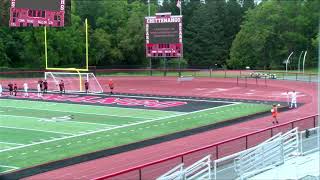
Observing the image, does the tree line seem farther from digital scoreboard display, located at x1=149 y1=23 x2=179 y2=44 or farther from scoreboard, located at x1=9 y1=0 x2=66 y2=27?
scoreboard, located at x1=9 y1=0 x2=66 y2=27

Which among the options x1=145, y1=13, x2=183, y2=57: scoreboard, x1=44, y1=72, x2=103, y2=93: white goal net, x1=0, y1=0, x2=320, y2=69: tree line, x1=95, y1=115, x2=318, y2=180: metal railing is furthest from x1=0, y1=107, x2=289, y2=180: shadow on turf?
x1=0, y1=0, x2=320, y2=69: tree line

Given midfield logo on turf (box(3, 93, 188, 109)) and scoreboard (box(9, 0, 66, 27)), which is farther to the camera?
scoreboard (box(9, 0, 66, 27))

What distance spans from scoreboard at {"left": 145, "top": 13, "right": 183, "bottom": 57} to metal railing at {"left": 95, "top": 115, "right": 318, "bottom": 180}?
29.7m

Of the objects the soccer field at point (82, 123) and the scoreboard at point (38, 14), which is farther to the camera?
the scoreboard at point (38, 14)

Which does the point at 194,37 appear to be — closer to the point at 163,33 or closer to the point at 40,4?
the point at 163,33

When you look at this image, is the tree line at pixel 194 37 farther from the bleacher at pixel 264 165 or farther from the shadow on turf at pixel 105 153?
the bleacher at pixel 264 165

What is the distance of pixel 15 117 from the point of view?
28.7m

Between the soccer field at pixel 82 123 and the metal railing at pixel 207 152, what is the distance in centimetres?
473

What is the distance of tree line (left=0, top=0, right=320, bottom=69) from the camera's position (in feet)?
224

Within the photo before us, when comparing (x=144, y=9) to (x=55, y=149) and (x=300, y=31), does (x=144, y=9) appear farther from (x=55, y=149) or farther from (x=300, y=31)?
(x=55, y=149)

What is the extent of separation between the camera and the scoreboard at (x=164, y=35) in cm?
4953

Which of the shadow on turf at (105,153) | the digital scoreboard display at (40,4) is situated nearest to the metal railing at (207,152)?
the shadow on turf at (105,153)

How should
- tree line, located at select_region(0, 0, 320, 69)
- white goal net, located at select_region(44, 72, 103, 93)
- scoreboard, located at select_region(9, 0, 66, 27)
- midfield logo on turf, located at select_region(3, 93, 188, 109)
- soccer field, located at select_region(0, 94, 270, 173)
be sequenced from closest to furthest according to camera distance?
soccer field, located at select_region(0, 94, 270, 173) < midfield logo on turf, located at select_region(3, 93, 188, 109) < scoreboard, located at select_region(9, 0, 66, 27) < white goal net, located at select_region(44, 72, 103, 93) < tree line, located at select_region(0, 0, 320, 69)

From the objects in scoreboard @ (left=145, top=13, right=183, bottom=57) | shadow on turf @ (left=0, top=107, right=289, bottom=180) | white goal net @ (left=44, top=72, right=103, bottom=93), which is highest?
scoreboard @ (left=145, top=13, right=183, bottom=57)
